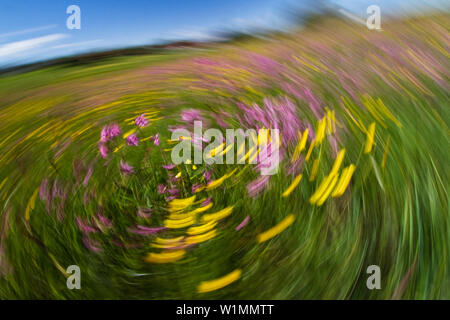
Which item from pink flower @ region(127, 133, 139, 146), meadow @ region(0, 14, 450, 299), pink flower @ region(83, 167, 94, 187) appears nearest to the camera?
meadow @ region(0, 14, 450, 299)

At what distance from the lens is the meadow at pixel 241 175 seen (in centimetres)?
77

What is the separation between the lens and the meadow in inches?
30.2

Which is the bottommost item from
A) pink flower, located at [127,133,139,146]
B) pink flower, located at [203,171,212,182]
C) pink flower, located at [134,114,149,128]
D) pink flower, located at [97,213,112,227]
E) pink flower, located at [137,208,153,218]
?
pink flower, located at [97,213,112,227]

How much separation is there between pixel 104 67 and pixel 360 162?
3.27 ft

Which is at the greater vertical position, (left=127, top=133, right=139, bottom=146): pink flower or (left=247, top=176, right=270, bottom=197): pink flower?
(left=127, top=133, right=139, bottom=146): pink flower

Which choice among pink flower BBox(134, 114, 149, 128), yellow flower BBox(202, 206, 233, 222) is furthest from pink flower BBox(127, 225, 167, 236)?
pink flower BBox(134, 114, 149, 128)

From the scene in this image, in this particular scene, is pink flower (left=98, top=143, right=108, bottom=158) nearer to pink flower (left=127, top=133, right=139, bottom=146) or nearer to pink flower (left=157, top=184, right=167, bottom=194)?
pink flower (left=127, top=133, right=139, bottom=146)

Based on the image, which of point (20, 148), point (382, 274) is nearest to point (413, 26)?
point (382, 274)

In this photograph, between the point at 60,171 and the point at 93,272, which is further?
the point at 60,171

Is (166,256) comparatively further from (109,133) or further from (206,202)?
(109,133)

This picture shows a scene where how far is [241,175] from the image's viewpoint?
961 mm

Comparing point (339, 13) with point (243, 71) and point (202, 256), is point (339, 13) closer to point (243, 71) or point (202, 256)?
point (243, 71)

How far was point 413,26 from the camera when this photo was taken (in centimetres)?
100

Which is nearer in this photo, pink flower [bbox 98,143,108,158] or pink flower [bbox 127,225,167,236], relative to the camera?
pink flower [bbox 127,225,167,236]
